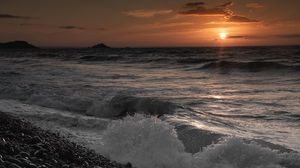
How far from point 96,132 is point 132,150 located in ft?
8.03

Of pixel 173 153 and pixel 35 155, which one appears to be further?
pixel 173 153

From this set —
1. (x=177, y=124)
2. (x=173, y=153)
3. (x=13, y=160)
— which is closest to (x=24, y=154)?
(x=13, y=160)

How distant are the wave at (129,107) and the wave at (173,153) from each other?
447 cm

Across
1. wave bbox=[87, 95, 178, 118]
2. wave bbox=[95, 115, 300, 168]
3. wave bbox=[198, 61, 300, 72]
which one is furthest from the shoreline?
wave bbox=[198, 61, 300, 72]

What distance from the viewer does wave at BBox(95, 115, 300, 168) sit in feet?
21.9

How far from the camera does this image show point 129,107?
44.5 feet

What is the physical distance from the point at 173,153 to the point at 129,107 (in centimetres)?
673

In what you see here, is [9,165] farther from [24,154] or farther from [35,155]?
[35,155]

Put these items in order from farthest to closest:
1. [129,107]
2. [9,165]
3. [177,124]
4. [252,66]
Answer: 1. [252,66]
2. [129,107]
3. [177,124]
4. [9,165]

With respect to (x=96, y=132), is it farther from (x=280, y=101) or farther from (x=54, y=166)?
(x=280, y=101)

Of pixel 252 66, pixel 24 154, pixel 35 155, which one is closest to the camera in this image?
pixel 24 154

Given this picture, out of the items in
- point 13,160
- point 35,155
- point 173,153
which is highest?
point 13,160

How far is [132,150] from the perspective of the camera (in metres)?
7.22

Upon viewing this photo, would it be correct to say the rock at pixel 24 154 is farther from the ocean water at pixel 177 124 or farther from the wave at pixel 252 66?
the wave at pixel 252 66
